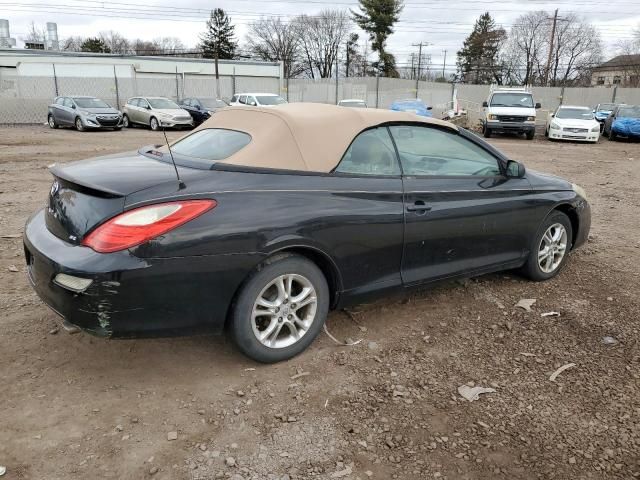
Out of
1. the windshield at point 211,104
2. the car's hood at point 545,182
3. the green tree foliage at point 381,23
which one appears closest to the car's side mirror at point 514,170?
the car's hood at point 545,182

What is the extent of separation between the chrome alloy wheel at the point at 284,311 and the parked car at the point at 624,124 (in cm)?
2260

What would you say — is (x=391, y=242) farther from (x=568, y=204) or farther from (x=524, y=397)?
(x=568, y=204)

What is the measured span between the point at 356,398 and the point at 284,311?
25.7 inches

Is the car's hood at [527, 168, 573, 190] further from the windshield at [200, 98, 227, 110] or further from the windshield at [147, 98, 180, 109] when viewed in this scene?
the windshield at [200, 98, 227, 110]

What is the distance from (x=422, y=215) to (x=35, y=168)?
9850 millimetres

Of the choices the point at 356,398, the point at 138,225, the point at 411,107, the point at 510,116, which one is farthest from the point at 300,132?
the point at 411,107

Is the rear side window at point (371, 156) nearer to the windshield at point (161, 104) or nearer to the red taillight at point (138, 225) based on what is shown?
the red taillight at point (138, 225)

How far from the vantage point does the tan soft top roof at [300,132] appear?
3.25m

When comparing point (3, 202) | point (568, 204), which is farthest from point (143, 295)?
point (3, 202)

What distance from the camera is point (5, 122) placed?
83.0 feet

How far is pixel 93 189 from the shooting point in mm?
2861

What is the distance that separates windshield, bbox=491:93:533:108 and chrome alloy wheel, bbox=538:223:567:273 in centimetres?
1878

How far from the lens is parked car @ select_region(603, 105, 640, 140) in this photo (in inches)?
842

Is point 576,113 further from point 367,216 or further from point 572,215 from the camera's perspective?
point 367,216
